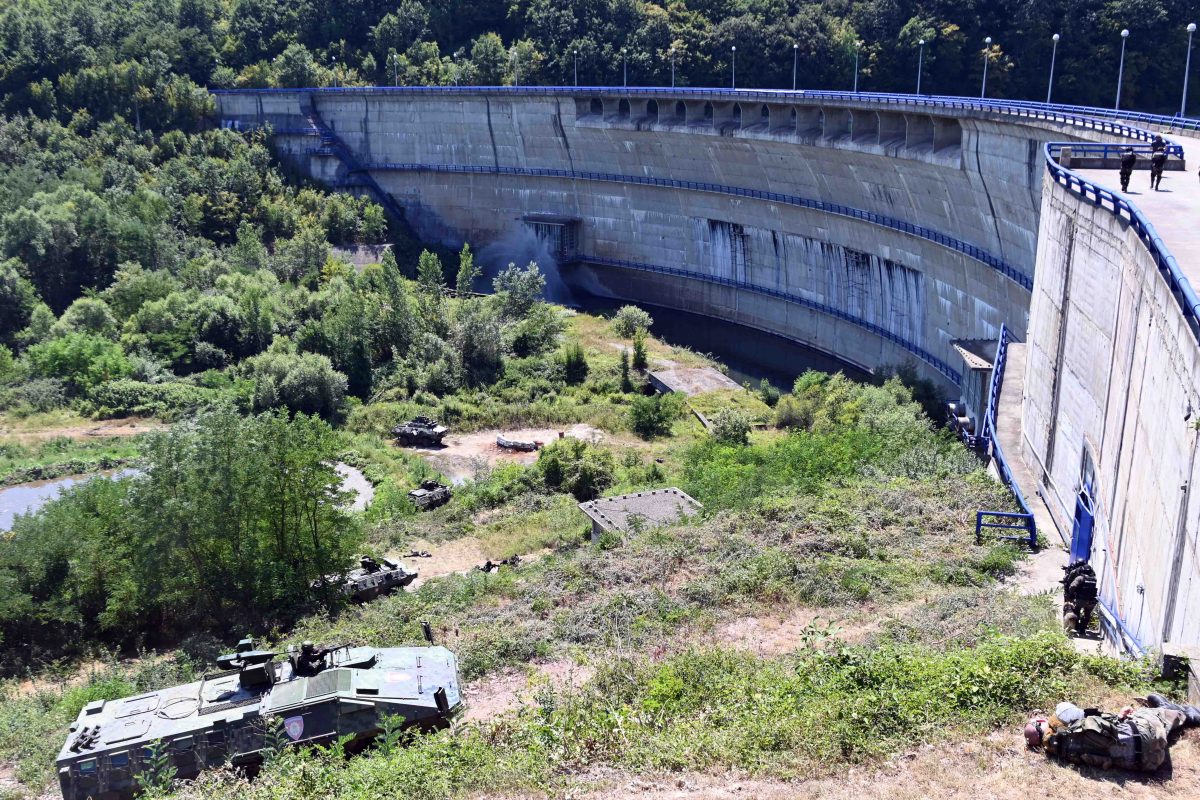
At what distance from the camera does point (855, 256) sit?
149ft

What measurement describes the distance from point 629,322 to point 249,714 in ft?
127

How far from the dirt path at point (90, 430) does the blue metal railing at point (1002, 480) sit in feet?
91.8

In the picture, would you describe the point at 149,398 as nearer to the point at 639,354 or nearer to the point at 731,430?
the point at 639,354

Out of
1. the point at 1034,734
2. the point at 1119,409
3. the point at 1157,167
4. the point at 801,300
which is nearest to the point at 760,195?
the point at 801,300

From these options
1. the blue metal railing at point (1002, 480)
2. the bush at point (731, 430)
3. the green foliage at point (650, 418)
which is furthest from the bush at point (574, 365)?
the blue metal railing at point (1002, 480)

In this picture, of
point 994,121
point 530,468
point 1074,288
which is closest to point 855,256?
point 994,121

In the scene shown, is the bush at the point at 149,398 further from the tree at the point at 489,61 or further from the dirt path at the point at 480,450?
the tree at the point at 489,61

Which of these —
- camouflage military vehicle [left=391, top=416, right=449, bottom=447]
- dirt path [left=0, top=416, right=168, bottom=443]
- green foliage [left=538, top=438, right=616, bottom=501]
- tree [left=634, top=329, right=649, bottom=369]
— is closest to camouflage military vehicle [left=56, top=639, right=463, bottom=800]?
green foliage [left=538, top=438, right=616, bottom=501]

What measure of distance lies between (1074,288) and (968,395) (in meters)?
9.71

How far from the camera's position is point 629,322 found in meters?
51.4

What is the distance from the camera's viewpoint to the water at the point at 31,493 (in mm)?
31453

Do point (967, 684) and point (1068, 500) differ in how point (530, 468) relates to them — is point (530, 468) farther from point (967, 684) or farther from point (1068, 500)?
point (967, 684)

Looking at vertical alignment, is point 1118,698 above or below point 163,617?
above

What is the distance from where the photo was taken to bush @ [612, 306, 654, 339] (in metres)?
51.1
